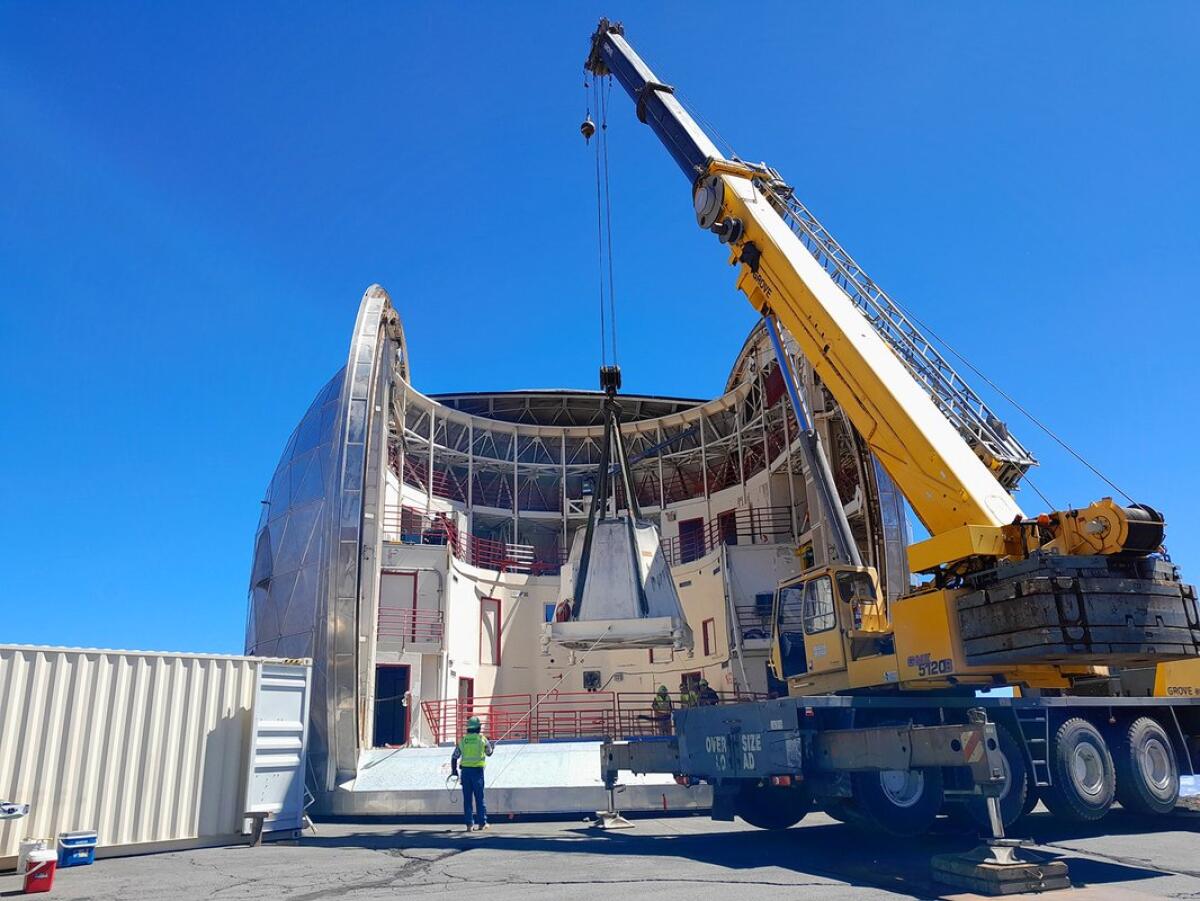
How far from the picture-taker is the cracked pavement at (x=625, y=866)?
7.28 m

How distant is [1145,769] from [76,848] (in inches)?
501

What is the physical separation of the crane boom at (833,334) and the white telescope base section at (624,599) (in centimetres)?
528

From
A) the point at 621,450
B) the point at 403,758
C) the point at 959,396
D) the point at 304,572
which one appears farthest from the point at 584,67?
the point at 403,758

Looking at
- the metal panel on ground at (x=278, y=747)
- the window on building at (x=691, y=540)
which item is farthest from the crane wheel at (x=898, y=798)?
the window on building at (x=691, y=540)

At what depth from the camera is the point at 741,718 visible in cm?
1004

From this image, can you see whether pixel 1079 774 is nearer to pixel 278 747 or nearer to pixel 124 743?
pixel 278 747

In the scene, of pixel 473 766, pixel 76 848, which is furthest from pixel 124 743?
pixel 473 766

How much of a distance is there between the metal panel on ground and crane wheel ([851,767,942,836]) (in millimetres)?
8103

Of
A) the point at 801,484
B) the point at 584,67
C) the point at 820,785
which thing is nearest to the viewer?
the point at 820,785

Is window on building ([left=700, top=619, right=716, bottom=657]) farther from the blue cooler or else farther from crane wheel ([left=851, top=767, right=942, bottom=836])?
the blue cooler

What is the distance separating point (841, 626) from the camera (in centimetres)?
1081

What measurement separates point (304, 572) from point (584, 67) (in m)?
13.7

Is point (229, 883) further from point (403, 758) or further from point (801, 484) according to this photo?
point (801, 484)

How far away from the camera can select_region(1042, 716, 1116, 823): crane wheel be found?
9.33 meters
